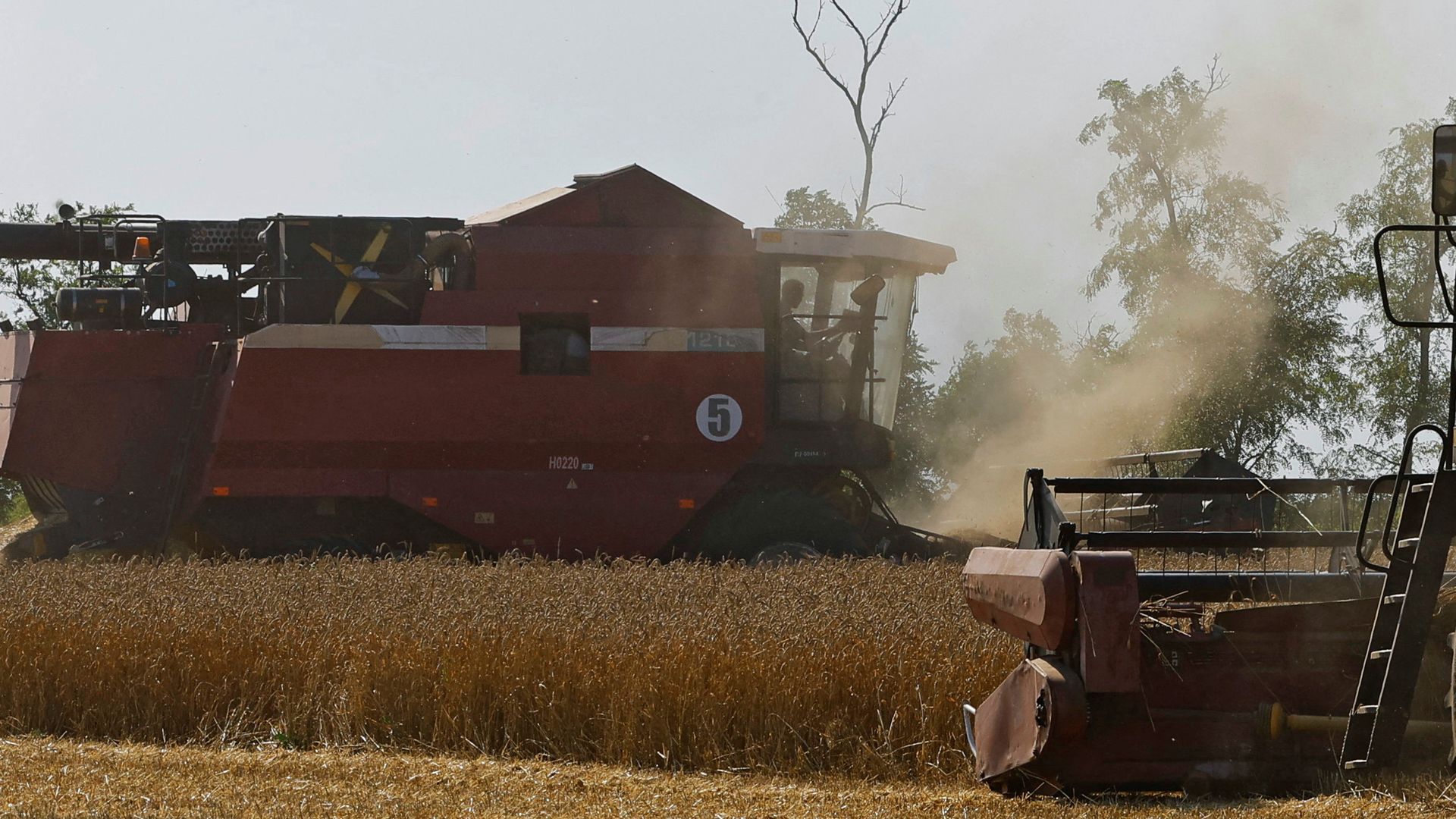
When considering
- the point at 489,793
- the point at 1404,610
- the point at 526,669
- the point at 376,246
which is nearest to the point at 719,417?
the point at 376,246

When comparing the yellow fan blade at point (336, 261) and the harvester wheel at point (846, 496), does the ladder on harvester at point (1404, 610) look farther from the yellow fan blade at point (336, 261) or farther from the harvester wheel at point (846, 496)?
the yellow fan blade at point (336, 261)

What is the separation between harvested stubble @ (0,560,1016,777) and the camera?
6.41m

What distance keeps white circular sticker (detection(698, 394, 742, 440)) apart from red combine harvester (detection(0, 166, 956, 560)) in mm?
13

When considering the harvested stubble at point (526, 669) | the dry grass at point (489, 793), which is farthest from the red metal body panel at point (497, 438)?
the dry grass at point (489, 793)

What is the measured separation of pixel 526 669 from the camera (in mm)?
6797

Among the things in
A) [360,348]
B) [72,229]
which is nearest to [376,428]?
Answer: [360,348]

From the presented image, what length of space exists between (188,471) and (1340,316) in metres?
18.1

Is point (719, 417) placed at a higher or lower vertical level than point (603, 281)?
lower

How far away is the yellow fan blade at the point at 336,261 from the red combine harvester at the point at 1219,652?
23.5 ft

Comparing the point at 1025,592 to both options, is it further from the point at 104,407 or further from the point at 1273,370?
the point at 1273,370

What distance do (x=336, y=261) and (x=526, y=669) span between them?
19.0 ft

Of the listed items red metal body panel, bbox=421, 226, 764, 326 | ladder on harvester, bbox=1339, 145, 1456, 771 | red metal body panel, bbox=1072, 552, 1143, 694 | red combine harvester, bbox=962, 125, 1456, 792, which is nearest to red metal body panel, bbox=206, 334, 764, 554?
red metal body panel, bbox=421, 226, 764, 326

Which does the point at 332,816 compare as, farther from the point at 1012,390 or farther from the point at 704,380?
the point at 1012,390

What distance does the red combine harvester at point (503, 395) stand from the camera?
11.4 meters
